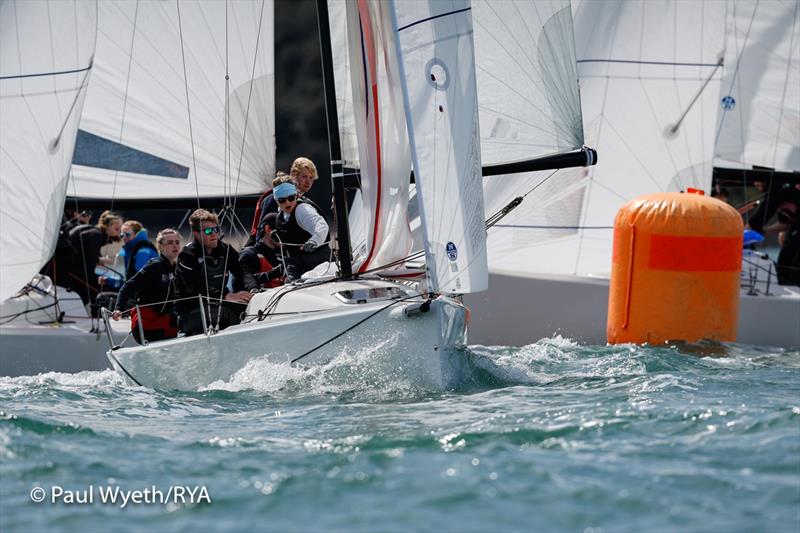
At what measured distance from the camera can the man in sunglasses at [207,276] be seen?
23.0ft

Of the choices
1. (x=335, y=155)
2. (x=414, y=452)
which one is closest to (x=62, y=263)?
(x=335, y=155)

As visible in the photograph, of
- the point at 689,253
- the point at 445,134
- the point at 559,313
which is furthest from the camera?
the point at 559,313

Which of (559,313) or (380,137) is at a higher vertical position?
(380,137)

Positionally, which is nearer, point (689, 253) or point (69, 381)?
point (69, 381)

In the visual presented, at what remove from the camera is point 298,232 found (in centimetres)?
733

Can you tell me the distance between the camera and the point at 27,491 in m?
4.07

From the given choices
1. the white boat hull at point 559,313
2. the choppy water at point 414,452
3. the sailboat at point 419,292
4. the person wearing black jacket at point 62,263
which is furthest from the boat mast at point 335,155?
the person wearing black jacket at point 62,263

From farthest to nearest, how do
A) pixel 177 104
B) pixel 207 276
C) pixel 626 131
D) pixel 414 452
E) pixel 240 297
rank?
pixel 626 131
pixel 177 104
pixel 207 276
pixel 240 297
pixel 414 452

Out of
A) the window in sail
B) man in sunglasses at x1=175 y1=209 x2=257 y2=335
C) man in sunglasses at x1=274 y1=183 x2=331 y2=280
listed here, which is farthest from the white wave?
the window in sail

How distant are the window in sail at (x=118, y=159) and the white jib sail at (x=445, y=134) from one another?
4589 mm

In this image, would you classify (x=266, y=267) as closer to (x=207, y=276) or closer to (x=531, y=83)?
(x=207, y=276)

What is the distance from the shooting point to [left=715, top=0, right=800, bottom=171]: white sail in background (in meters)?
11.2

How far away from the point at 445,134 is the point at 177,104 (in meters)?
4.66

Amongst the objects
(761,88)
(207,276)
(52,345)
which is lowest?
(52,345)
